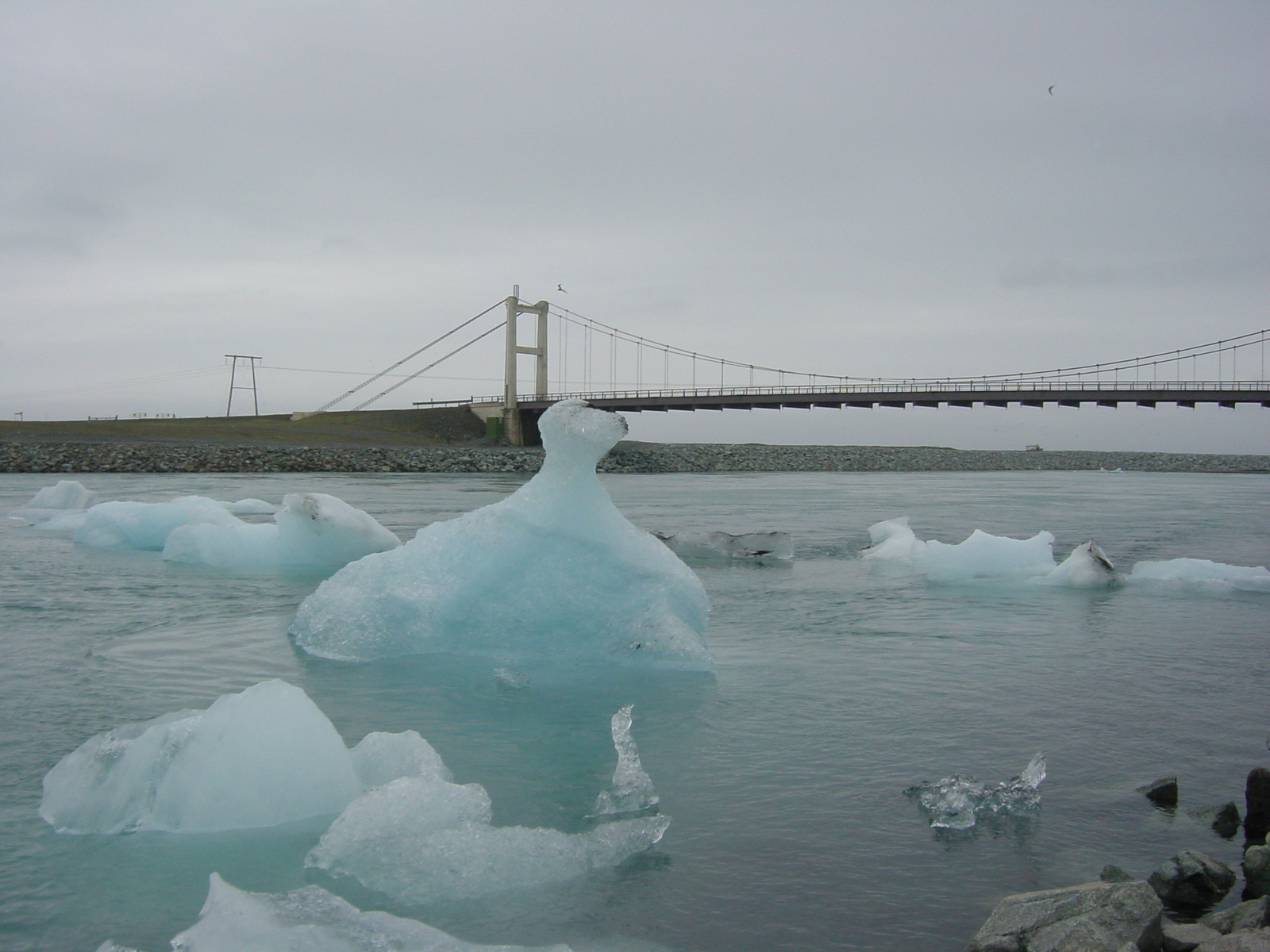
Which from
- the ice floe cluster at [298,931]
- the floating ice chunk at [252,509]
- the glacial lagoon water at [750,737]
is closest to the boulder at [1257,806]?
the glacial lagoon water at [750,737]

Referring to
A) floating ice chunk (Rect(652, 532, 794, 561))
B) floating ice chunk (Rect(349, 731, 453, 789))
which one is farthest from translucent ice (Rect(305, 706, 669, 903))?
floating ice chunk (Rect(652, 532, 794, 561))

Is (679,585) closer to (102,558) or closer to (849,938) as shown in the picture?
(849,938)

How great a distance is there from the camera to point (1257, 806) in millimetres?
3125

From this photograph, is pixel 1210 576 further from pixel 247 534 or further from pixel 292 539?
pixel 247 534

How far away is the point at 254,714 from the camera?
3240mm

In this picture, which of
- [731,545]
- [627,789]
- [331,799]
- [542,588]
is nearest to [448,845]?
[331,799]

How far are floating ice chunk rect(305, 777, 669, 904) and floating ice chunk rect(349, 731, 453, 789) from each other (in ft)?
0.86

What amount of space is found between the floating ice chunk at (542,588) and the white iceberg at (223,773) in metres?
2.08

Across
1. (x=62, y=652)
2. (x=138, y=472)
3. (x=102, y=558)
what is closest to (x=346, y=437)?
(x=138, y=472)

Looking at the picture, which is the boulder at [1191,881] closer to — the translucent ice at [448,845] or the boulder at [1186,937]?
the boulder at [1186,937]

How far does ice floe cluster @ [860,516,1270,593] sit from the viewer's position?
8516mm

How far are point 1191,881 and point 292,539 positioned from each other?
7.77 m

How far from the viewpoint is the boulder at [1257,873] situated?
2.60 m

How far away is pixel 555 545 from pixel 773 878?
298 cm
